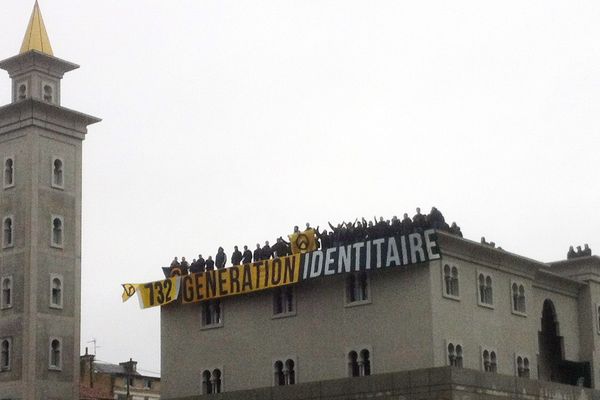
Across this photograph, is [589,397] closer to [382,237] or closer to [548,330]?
[548,330]

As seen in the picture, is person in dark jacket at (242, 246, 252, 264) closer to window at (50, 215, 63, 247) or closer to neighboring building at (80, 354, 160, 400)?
window at (50, 215, 63, 247)

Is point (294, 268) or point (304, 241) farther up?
point (304, 241)

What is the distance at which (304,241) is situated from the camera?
6341 cm

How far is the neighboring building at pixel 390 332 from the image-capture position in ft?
195

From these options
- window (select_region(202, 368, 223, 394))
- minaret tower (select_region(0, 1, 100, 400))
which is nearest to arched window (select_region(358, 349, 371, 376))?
window (select_region(202, 368, 223, 394))

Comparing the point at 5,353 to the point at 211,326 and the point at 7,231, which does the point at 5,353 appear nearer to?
the point at 7,231

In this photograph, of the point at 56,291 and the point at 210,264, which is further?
the point at 56,291

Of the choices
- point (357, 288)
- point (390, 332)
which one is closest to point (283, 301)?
point (357, 288)

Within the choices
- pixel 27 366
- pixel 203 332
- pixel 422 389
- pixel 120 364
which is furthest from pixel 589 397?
pixel 120 364

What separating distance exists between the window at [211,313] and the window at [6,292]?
13.1 meters

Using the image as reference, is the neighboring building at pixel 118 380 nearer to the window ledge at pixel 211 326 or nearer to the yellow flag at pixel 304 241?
the window ledge at pixel 211 326

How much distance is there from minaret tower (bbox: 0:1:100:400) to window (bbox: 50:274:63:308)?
0.19ft

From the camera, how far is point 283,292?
213 feet

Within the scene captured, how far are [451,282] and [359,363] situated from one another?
5.93m
